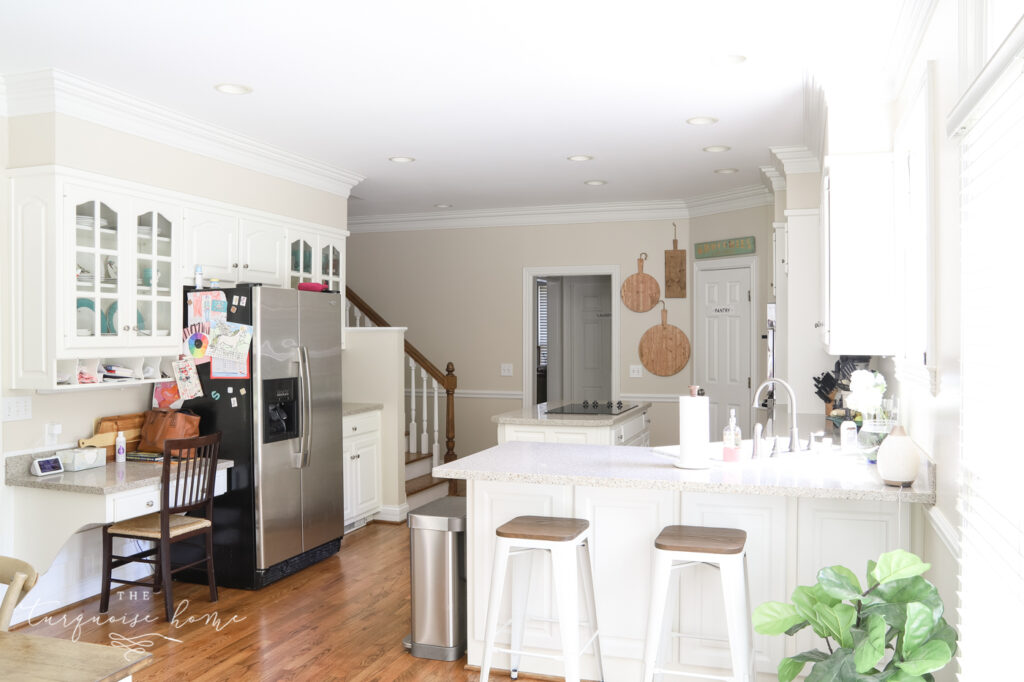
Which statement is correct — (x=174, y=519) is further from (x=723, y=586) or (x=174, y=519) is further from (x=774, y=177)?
(x=774, y=177)

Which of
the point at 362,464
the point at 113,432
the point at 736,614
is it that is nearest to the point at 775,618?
the point at 736,614

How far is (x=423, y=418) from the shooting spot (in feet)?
23.8

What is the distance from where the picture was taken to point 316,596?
4.49 m

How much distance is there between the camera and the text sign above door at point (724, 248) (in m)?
6.77

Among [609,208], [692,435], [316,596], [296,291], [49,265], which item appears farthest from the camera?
[609,208]

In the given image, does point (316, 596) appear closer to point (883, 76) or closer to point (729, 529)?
point (729, 529)

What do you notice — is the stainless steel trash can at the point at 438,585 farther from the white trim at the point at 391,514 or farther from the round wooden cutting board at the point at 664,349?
the round wooden cutting board at the point at 664,349

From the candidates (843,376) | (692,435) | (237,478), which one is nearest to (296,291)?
(237,478)

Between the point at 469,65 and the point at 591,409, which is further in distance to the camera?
the point at 591,409

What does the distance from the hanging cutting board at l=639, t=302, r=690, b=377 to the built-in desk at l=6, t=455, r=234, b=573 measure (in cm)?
448

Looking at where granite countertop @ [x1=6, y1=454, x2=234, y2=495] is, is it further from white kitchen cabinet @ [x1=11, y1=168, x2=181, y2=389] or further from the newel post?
the newel post

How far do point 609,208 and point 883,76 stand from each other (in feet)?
13.0

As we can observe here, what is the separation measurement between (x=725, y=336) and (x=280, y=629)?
4451 mm

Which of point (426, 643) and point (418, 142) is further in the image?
point (418, 142)
